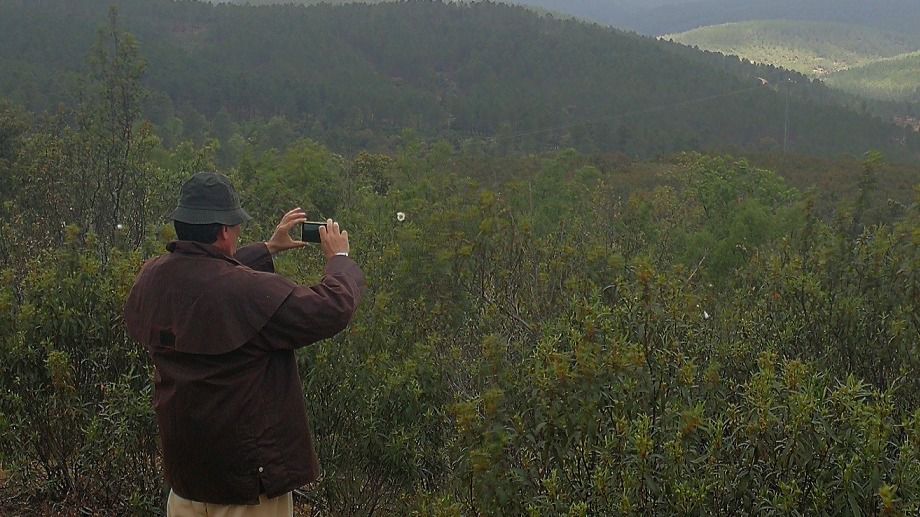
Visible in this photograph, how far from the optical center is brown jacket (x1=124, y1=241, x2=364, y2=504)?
2529 millimetres

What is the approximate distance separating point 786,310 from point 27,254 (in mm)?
5939

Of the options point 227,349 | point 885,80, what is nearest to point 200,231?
point 227,349

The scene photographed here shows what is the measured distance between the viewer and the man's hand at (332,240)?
282 centimetres

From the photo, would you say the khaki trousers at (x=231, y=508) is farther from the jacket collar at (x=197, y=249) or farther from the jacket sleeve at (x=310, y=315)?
the jacket collar at (x=197, y=249)

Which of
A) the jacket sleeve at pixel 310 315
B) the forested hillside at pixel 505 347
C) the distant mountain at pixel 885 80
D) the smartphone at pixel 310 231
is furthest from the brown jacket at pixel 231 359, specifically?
the distant mountain at pixel 885 80

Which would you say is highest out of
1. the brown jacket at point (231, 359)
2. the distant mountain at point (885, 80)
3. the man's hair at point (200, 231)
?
the man's hair at point (200, 231)

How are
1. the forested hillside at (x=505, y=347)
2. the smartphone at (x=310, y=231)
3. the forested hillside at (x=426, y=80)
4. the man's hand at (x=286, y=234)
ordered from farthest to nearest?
1. the forested hillside at (x=426, y=80)
2. the man's hand at (x=286, y=234)
3. the smartphone at (x=310, y=231)
4. the forested hillside at (x=505, y=347)

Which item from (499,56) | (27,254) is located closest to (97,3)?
(499,56)

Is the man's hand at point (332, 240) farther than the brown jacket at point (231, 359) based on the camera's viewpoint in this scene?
Yes

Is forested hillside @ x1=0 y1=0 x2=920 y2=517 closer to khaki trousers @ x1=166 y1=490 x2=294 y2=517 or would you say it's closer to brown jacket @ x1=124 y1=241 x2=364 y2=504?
khaki trousers @ x1=166 y1=490 x2=294 y2=517

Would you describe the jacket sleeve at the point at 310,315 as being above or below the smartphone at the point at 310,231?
below

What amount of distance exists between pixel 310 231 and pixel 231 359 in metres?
0.57

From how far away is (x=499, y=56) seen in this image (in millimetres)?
94750

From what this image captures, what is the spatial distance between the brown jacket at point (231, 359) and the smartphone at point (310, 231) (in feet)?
0.85
